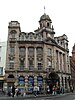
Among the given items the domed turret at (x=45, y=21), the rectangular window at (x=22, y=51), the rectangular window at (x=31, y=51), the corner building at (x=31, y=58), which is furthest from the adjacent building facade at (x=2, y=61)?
the domed turret at (x=45, y=21)

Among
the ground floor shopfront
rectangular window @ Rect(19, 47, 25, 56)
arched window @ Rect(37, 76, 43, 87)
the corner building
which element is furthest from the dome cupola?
arched window @ Rect(37, 76, 43, 87)

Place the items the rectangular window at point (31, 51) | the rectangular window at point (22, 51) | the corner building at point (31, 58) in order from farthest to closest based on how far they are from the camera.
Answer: the rectangular window at point (31, 51) < the rectangular window at point (22, 51) < the corner building at point (31, 58)

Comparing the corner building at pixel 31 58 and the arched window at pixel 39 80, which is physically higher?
the corner building at pixel 31 58

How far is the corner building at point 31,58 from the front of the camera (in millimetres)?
45969

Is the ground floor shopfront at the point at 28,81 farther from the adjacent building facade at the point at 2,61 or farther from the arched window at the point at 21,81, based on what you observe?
the adjacent building facade at the point at 2,61

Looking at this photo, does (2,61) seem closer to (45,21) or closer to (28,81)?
(28,81)

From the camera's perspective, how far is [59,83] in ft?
165

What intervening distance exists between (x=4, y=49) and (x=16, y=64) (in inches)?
202

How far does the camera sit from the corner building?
46.0m

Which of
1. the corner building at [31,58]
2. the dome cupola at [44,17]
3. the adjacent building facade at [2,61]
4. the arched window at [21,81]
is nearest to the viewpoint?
the arched window at [21,81]

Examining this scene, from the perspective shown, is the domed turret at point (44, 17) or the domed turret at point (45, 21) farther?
the domed turret at point (44, 17)

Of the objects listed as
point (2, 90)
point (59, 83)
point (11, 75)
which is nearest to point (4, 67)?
point (11, 75)

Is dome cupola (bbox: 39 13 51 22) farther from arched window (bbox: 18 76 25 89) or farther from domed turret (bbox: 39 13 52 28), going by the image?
arched window (bbox: 18 76 25 89)

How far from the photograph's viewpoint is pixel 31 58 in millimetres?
47656
